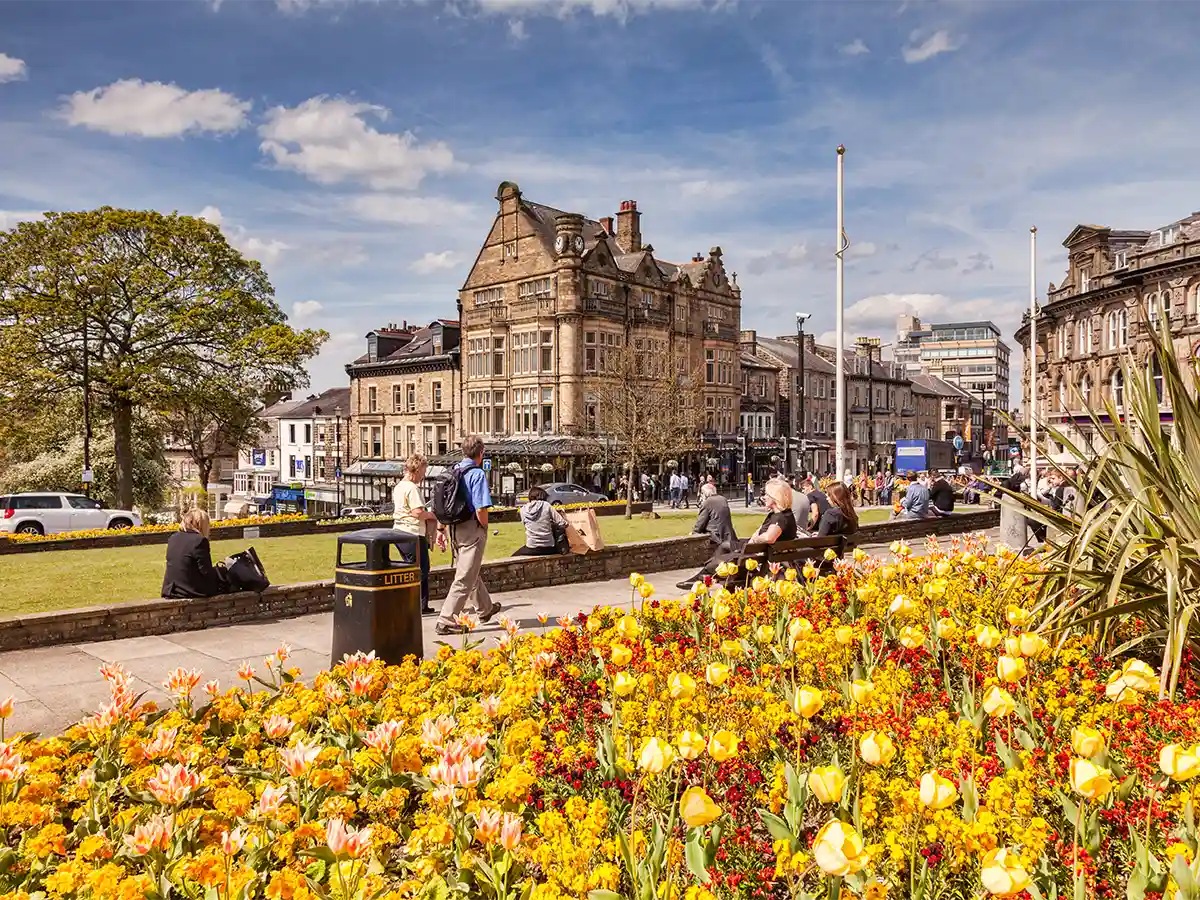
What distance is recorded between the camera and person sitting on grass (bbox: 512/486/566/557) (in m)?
13.8

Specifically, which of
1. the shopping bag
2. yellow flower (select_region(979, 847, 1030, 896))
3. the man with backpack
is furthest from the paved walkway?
yellow flower (select_region(979, 847, 1030, 896))

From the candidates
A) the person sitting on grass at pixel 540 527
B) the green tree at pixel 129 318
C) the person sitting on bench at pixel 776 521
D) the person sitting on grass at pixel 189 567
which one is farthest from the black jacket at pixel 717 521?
the green tree at pixel 129 318

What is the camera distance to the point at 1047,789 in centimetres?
400

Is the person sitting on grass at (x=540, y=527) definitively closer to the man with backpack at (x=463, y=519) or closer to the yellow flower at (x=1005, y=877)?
the man with backpack at (x=463, y=519)

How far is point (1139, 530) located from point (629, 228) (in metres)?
55.6

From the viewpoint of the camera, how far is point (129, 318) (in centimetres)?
3219

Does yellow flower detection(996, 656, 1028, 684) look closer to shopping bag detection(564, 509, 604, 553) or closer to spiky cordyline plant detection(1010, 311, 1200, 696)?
spiky cordyline plant detection(1010, 311, 1200, 696)

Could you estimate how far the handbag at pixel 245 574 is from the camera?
34.6 feet

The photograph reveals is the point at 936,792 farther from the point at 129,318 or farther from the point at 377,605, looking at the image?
the point at 129,318

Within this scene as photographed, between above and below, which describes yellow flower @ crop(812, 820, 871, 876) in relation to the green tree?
below

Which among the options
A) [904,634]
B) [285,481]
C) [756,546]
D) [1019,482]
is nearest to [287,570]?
[756,546]

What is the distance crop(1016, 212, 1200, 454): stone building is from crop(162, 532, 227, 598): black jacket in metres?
49.3

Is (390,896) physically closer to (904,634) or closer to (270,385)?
(904,634)

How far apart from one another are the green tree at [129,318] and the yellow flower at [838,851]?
33.0 metres
